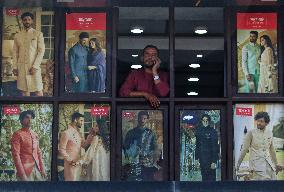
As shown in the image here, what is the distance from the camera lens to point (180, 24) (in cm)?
807

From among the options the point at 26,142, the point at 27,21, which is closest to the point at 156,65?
the point at 27,21

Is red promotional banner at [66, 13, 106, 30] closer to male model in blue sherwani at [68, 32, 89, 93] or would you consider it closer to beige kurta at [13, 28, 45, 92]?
male model in blue sherwani at [68, 32, 89, 93]

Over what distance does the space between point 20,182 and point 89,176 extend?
32.8 inches

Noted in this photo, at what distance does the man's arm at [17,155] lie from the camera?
308 inches

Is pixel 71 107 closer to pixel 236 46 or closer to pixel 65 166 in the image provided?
pixel 65 166

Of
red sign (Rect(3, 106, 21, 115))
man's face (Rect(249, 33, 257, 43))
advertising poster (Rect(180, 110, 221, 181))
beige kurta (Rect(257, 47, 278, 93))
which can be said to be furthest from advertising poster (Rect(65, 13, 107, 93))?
beige kurta (Rect(257, 47, 278, 93))

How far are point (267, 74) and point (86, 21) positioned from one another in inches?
93.5

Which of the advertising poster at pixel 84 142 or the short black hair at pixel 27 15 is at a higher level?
the short black hair at pixel 27 15

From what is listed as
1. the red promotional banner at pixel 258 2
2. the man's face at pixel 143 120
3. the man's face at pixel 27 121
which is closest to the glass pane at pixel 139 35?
the man's face at pixel 143 120

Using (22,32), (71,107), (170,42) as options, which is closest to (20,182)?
(71,107)

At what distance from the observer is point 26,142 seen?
786 centimetres

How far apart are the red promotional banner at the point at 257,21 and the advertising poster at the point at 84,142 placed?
2.01 meters

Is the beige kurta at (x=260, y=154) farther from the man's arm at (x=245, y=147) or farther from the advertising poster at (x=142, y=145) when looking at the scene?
the advertising poster at (x=142, y=145)

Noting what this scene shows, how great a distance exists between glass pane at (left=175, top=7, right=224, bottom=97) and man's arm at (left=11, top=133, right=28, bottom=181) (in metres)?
2.04
